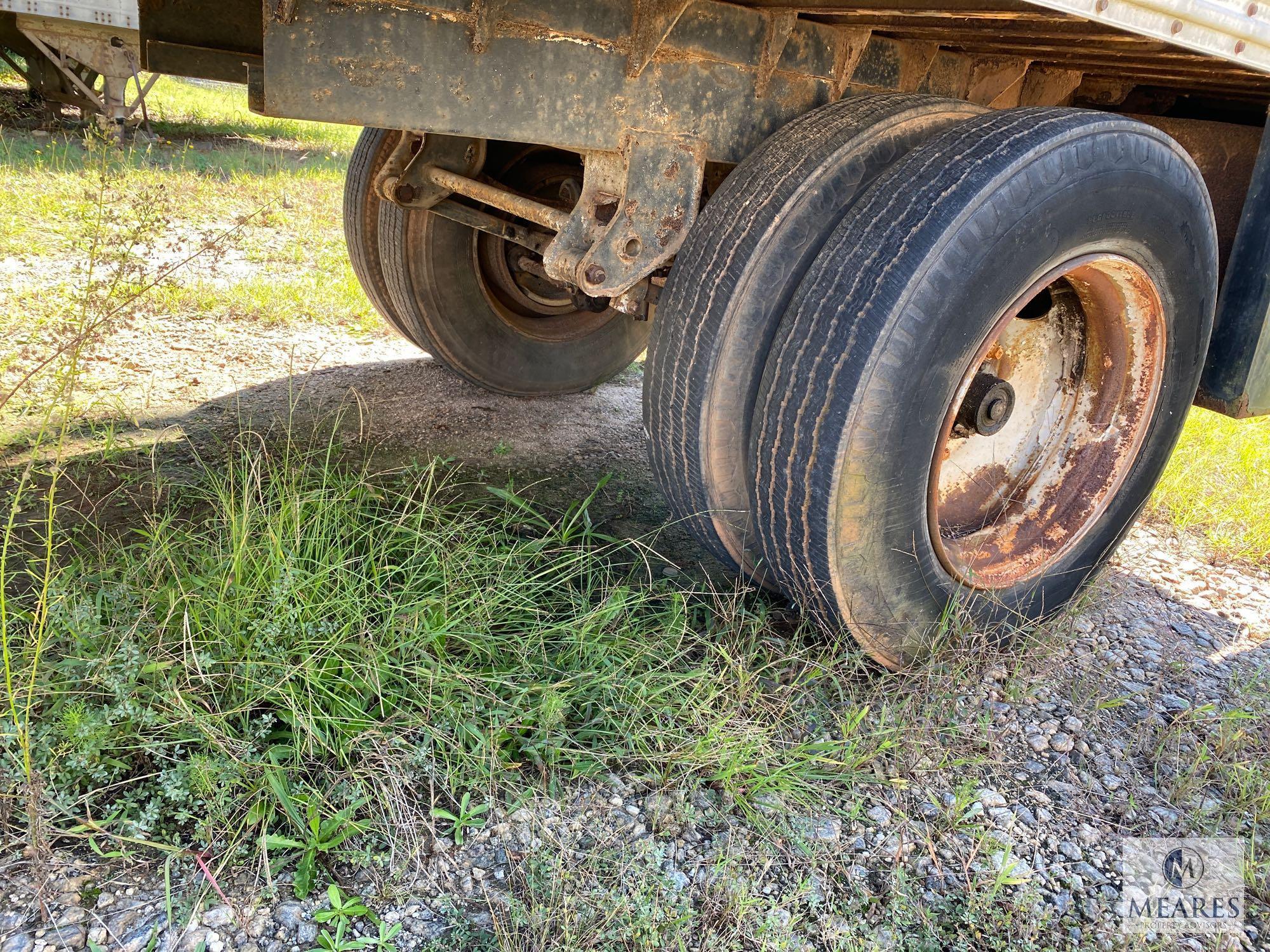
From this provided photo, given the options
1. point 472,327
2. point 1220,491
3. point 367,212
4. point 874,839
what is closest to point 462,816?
point 874,839

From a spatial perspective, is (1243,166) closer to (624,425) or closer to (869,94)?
(869,94)

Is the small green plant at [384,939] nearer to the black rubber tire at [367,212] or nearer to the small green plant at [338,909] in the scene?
the small green plant at [338,909]

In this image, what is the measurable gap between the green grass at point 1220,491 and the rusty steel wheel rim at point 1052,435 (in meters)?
1.13

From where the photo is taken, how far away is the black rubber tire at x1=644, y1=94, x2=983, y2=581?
2059mm

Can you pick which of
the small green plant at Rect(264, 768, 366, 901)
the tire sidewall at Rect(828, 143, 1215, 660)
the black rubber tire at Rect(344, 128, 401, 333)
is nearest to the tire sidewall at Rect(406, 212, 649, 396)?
the black rubber tire at Rect(344, 128, 401, 333)

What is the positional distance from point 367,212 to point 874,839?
2.69 meters

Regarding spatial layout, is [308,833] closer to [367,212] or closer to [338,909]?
[338,909]

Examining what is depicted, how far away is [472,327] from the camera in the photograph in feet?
11.7

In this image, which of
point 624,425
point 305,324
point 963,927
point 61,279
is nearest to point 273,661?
point 963,927

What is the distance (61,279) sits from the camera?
424 cm

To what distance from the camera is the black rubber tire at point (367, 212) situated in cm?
328

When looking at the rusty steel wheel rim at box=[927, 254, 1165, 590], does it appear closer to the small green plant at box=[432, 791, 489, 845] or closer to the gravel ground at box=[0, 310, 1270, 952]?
the gravel ground at box=[0, 310, 1270, 952]

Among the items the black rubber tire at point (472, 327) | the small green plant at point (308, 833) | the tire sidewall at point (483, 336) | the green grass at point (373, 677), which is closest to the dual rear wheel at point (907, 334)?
the green grass at point (373, 677)

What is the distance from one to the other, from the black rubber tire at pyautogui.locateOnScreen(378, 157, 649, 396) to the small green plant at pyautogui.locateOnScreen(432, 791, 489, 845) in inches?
73.2
